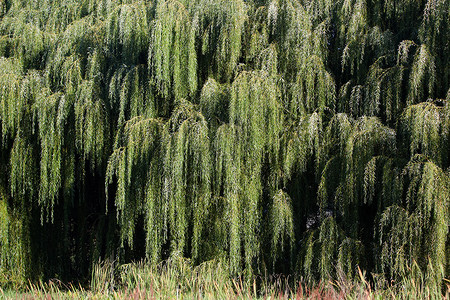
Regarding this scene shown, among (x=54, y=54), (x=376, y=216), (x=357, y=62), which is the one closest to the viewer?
(x=376, y=216)

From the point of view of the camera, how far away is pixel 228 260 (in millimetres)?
6570

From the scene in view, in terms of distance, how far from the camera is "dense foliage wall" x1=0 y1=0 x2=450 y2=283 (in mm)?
6184

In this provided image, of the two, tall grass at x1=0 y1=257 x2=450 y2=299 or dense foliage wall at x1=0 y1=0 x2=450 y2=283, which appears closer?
tall grass at x1=0 y1=257 x2=450 y2=299

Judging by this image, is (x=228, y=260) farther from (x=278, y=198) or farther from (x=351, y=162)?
(x=351, y=162)

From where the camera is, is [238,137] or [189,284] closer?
[189,284]

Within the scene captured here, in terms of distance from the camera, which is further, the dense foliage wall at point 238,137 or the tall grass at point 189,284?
the dense foliage wall at point 238,137

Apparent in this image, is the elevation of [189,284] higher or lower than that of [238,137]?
lower

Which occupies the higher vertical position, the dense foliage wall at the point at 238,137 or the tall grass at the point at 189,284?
the dense foliage wall at the point at 238,137

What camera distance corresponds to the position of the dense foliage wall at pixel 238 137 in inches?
243

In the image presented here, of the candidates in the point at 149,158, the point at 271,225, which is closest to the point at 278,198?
the point at 271,225

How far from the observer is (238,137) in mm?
6539

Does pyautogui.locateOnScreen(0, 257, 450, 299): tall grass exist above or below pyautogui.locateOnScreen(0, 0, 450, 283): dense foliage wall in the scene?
below

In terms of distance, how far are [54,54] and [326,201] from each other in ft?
15.8

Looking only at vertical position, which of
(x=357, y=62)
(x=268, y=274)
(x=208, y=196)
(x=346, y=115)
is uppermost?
(x=357, y=62)
